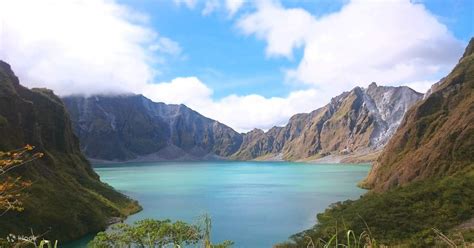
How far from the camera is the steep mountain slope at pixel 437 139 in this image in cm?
8262

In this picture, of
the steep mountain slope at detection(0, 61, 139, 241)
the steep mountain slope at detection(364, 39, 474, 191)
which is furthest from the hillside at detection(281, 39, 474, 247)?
the steep mountain slope at detection(0, 61, 139, 241)

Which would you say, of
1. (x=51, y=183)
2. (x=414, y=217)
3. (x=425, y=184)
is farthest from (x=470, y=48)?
(x=51, y=183)

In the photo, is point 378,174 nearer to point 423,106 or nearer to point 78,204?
point 423,106

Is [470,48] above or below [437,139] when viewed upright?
above

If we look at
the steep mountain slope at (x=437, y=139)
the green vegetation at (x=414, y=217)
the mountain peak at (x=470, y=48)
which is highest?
the mountain peak at (x=470, y=48)

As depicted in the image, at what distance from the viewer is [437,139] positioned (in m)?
94.1

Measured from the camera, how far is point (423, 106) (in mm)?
122688

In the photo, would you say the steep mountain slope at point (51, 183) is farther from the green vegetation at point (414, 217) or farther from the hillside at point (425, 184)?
the green vegetation at point (414, 217)

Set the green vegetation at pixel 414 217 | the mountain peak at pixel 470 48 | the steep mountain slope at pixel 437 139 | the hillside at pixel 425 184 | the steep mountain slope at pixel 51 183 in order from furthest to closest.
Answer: the mountain peak at pixel 470 48, the steep mountain slope at pixel 437 139, the steep mountain slope at pixel 51 183, the hillside at pixel 425 184, the green vegetation at pixel 414 217

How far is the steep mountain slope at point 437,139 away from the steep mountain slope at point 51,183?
193 ft

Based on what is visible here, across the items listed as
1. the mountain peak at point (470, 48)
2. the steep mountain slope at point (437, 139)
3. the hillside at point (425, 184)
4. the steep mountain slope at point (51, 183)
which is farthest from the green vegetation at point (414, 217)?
the mountain peak at point (470, 48)

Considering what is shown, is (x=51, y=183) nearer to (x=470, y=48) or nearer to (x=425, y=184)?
(x=425, y=184)

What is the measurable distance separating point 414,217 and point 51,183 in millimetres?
61470

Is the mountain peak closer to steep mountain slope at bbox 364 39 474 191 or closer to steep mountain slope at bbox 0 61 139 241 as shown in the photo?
steep mountain slope at bbox 364 39 474 191
